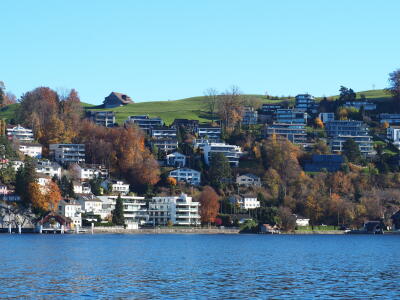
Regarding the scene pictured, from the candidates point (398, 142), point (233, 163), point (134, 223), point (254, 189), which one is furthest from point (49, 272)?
point (398, 142)

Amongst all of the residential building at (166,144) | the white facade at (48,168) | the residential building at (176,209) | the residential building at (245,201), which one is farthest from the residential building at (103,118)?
the residential building at (245,201)

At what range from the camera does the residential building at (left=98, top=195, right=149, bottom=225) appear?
142250 millimetres

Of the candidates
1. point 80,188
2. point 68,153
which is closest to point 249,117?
point 68,153

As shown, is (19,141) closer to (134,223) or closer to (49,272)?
(134,223)

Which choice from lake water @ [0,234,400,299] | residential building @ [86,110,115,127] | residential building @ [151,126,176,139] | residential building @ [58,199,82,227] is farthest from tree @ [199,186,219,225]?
lake water @ [0,234,400,299]

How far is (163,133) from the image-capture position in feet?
585

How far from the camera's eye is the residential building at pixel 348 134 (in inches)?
7087

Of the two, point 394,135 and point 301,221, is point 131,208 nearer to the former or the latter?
point 301,221

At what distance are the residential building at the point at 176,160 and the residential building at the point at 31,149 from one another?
2531 centimetres

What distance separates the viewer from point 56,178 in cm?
14550

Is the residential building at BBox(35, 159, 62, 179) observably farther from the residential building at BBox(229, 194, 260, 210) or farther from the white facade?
the residential building at BBox(229, 194, 260, 210)

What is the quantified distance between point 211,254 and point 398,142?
116m

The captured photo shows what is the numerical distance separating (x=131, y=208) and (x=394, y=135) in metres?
72.7

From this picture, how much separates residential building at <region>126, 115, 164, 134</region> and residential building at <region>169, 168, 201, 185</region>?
30.6m
